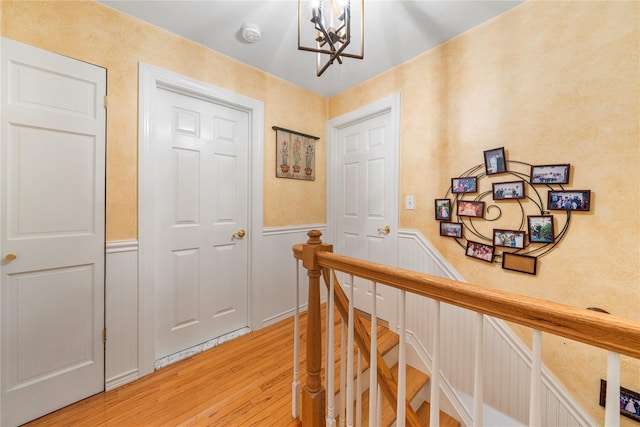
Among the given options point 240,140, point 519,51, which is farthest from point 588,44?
point 240,140

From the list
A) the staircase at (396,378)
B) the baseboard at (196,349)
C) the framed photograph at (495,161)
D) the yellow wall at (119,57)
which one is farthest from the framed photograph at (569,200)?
the baseboard at (196,349)

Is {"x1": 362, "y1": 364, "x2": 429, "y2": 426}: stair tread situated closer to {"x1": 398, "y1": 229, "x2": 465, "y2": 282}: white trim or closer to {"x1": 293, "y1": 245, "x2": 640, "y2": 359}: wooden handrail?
{"x1": 398, "y1": 229, "x2": 465, "y2": 282}: white trim

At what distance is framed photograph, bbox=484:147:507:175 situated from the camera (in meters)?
1.65

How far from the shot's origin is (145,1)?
1563 mm

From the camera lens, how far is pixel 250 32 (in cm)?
179

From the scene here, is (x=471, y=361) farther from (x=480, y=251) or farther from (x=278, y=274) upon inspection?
(x=278, y=274)

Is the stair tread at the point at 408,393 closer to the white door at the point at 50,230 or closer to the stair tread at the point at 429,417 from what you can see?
the stair tread at the point at 429,417

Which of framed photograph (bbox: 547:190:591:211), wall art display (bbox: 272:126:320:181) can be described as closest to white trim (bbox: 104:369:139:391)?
wall art display (bbox: 272:126:320:181)

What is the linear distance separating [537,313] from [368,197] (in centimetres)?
201

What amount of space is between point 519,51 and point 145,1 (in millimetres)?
2366

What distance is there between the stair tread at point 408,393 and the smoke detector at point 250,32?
2.68 metres

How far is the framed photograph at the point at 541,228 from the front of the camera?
1.48 meters

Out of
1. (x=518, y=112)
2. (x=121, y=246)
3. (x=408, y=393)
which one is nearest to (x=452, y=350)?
(x=408, y=393)

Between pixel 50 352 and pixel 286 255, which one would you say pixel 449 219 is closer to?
pixel 286 255
